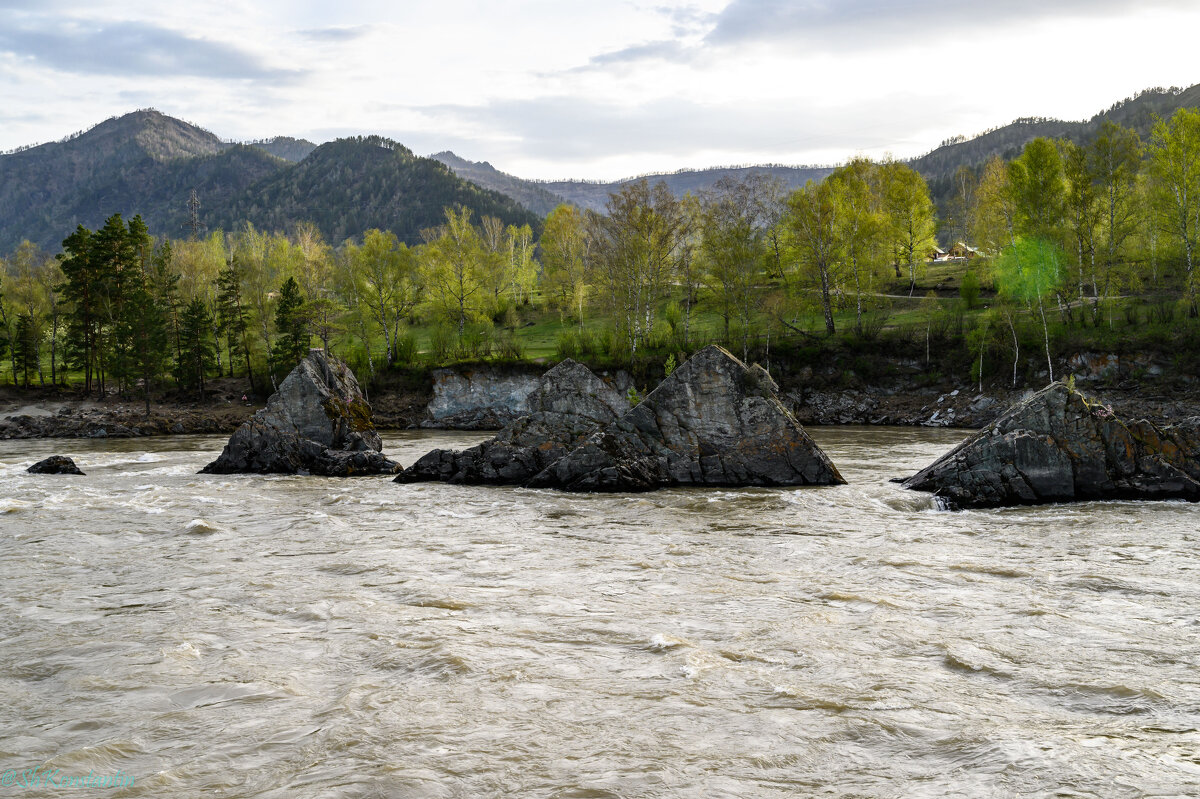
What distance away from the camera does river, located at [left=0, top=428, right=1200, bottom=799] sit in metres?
5.93

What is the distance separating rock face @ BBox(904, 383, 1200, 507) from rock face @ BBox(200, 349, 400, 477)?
717 inches

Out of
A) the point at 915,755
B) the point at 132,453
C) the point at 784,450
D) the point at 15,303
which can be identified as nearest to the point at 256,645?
the point at 915,755

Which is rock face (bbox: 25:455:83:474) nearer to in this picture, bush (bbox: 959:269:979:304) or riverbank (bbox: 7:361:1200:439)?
riverbank (bbox: 7:361:1200:439)

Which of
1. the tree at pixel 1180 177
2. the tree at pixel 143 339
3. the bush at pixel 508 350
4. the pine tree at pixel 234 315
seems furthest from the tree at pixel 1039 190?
the tree at pixel 143 339

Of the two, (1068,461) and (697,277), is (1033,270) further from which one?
(1068,461)

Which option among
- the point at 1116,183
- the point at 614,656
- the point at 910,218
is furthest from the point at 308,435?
the point at 910,218

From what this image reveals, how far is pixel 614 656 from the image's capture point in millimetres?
8492

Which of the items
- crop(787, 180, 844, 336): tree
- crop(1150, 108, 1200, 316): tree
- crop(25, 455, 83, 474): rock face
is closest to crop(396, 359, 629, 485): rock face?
crop(25, 455, 83, 474): rock face

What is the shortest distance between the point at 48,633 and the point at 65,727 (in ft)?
11.5

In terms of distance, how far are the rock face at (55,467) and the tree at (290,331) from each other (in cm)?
3243

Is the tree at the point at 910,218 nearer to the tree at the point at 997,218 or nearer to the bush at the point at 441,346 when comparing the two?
the tree at the point at 997,218

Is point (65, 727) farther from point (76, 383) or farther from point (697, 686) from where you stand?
point (76, 383)

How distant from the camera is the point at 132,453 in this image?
34.5 metres

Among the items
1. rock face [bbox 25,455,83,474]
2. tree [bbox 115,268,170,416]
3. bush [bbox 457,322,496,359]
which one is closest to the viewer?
rock face [bbox 25,455,83,474]
